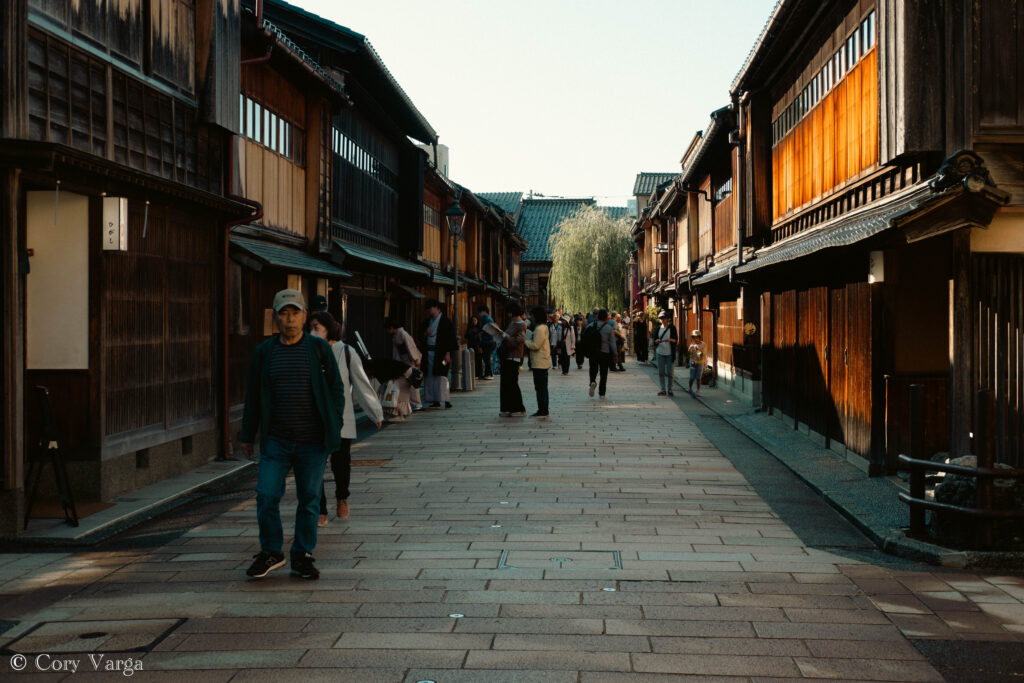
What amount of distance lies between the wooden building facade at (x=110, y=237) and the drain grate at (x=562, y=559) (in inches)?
155

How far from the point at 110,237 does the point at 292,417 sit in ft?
12.2

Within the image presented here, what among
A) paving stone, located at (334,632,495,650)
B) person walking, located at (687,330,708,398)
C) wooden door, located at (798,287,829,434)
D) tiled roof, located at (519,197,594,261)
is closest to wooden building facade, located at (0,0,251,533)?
paving stone, located at (334,632,495,650)

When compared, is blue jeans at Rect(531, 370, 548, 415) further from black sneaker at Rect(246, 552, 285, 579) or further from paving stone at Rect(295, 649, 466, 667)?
paving stone at Rect(295, 649, 466, 667)

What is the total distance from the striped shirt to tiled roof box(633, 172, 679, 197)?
6797 cm

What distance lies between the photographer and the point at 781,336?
16531mm

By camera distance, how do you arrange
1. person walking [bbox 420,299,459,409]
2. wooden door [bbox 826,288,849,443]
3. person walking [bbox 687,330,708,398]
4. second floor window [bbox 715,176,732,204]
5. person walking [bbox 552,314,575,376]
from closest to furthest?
wooden door [bbox 826,288,849,443] → person walking [bbox 420,299,459,409] → person walking [bbox 687,330,708,398] → second floor window [bbox 715,176,732,204] → person walking [bbox 552,314,575,376]

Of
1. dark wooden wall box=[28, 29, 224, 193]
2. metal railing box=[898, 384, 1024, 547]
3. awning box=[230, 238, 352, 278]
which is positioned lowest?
metal railing box=[898, 384, 1024, 547]

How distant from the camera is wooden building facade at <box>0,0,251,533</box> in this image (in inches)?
303

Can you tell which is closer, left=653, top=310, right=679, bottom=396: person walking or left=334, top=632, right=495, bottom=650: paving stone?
left=334, top=632, right=495, bottom=650: paving stone

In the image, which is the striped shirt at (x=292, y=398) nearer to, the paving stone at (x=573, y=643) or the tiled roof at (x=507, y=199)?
the paving stone at (x=573, y=643)

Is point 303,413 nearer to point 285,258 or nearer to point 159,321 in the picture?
point 159,321

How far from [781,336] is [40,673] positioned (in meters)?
13.9

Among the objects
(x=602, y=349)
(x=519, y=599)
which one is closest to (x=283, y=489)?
(x=519, y=599)

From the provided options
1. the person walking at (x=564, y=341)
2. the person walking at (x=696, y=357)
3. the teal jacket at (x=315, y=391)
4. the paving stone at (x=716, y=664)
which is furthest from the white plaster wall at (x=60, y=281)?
the person walking at (x=564, y=341)
